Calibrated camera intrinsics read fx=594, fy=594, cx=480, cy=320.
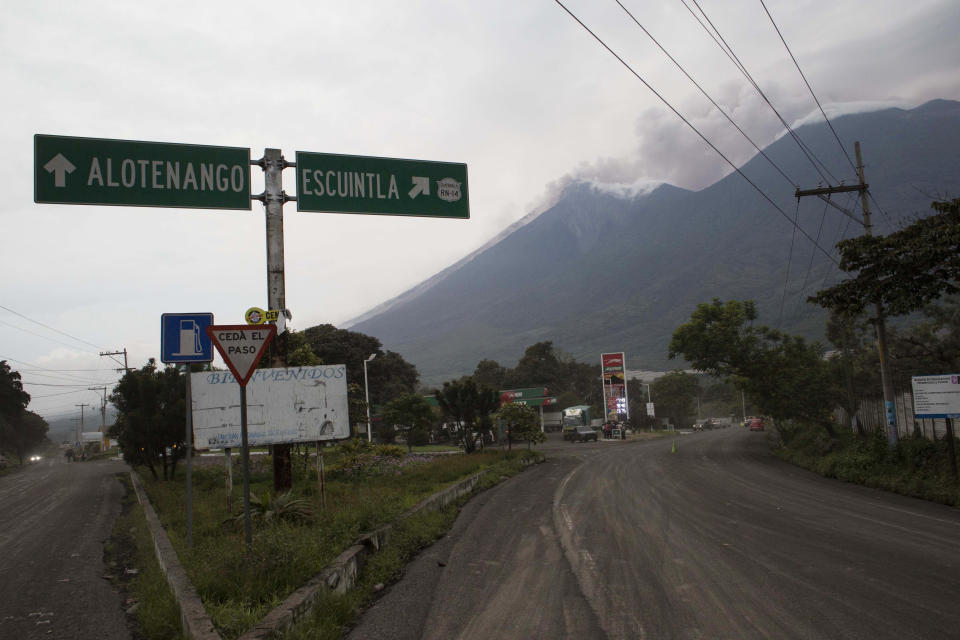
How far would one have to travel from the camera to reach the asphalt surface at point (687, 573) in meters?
5.18

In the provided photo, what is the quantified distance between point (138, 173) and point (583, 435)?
5150 centimetres

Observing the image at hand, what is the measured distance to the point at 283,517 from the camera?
8609 mm

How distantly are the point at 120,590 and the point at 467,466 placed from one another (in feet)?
45.1

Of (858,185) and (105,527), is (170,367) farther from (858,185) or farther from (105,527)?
(858,185)

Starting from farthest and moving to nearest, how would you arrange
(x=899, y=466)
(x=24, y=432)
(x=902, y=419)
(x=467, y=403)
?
(x=24, y=432), (x=467, y=403), (x=902, y=419), (x=899, y=466)

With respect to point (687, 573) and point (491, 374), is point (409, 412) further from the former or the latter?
point (491, 374)

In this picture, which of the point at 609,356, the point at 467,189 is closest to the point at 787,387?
the point at 467,189

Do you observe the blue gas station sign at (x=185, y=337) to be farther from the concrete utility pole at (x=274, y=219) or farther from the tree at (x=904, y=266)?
the tree at (x=904, y=266)

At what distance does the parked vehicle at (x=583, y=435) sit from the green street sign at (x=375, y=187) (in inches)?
1944

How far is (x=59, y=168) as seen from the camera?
7180 mm

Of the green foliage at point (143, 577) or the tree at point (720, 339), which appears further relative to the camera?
the tree at point (720, 339)

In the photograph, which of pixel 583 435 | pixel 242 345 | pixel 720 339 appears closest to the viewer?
pixel 242 345

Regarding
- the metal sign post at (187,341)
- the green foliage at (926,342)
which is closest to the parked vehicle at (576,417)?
the green foliage at (926,342)

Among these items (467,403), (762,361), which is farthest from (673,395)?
(467,403)
